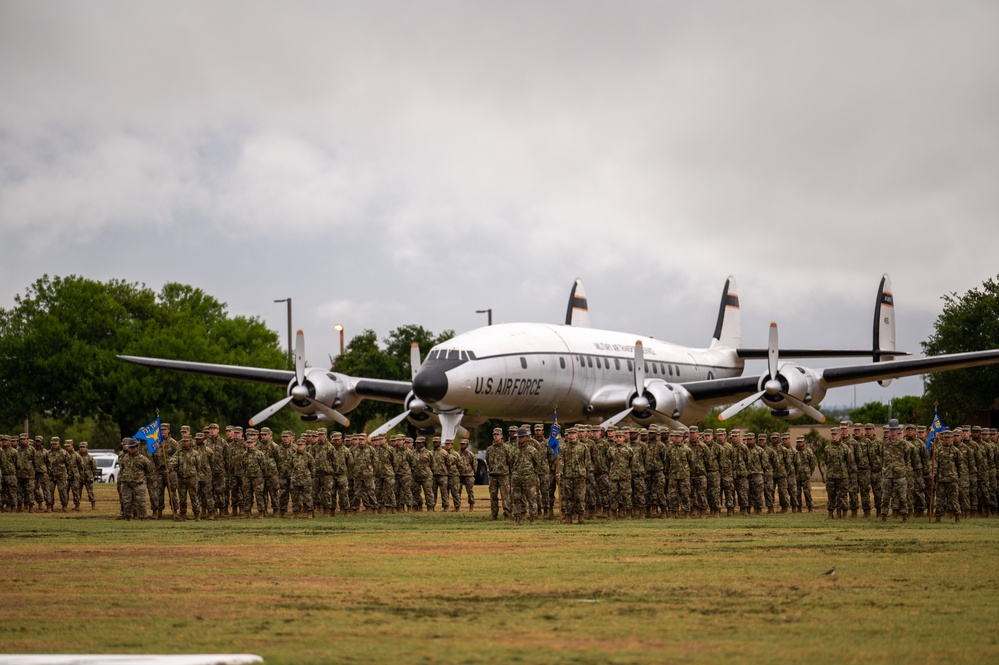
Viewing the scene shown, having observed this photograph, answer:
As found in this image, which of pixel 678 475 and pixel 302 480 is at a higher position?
pixel 302 480

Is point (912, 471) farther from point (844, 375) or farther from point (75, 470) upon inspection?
point (75, 470)

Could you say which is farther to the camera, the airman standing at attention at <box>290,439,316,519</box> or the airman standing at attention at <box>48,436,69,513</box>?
the airman standing at attention at <box>48,436,69,513</box>

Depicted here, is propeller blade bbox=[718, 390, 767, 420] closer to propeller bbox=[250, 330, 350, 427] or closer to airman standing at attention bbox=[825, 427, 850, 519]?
airman standing at attention bbox=[825, 427, 850, 519]

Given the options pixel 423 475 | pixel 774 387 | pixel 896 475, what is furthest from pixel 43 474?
pixel 896 475

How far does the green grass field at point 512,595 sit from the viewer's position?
8.43 meters

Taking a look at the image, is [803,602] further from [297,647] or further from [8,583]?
[8,583]

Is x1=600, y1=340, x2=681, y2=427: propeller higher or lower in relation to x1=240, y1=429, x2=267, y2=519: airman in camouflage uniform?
higher

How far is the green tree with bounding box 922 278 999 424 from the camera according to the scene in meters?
52.5

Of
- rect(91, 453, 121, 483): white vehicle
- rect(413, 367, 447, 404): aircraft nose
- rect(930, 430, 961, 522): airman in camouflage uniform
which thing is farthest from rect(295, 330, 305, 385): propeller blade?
rect(91, 453, 121, 483): white vehicle

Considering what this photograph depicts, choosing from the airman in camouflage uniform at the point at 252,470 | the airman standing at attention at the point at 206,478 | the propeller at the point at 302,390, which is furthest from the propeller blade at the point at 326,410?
the airman standing at attention at the point at 206,478

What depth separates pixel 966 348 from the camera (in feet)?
177

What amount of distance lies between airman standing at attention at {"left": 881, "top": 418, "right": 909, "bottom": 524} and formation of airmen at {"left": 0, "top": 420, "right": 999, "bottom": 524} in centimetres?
2

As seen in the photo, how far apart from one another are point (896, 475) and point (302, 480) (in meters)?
10.6

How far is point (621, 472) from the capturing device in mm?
22047
